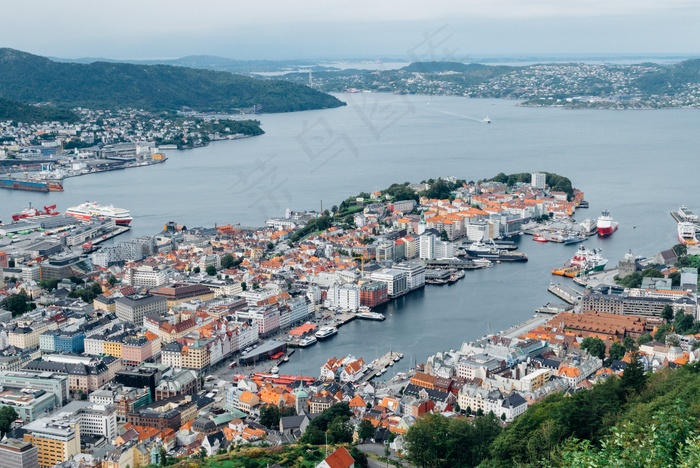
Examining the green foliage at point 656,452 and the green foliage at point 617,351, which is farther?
the green foliage at point 617,351

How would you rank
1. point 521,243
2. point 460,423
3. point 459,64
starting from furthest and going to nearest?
point 459,64 < point 521,243 < point 460,423

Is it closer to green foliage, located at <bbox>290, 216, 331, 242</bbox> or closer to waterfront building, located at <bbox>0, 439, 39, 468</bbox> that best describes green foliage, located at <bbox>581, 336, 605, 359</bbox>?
waterfront building, located at <bbox>0, 439, 39, 468</bbox>

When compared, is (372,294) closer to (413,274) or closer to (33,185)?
(413,274)

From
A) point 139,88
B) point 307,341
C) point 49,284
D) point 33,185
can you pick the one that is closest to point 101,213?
point 49,284

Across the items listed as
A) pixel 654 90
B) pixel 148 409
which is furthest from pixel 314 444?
pixel 654 90

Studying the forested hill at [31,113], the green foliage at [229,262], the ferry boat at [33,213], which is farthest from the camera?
the forested hill at [31,113]

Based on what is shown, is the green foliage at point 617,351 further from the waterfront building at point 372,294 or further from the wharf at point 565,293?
the waterfront building at point 372,294

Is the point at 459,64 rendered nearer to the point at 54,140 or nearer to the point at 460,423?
the point at 54,140

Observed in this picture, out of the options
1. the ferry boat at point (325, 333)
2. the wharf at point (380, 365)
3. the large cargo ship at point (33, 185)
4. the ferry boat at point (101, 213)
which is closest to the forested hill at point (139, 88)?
the large cargo ship at point (33, 185)
